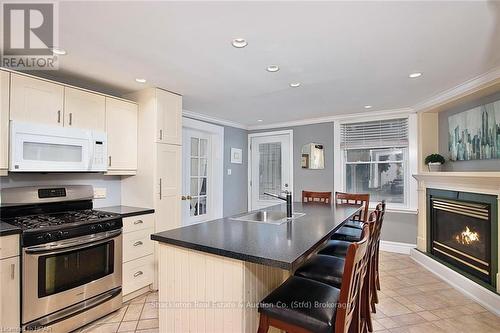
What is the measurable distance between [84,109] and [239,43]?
1.76 m

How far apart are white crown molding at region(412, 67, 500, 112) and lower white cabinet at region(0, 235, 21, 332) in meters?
4.42

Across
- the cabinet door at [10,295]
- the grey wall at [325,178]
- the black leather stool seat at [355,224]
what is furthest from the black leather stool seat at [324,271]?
the grey wall at [325,178]

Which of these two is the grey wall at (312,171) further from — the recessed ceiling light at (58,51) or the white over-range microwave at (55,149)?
the recessed ceiling light at (58,51)

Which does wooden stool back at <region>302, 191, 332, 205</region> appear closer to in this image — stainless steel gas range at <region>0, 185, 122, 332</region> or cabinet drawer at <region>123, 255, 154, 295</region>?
cabinet drawer at <region>123, 255, 154, 295</region>

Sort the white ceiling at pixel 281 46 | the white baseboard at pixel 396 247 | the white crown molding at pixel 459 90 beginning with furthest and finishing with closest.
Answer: the white baseboard at pixel 396 247, the white crown molding at pixel 459 90, the white ceiling at pixel 281 46

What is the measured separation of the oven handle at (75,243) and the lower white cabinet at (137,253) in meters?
0.19

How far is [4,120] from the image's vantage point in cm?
208

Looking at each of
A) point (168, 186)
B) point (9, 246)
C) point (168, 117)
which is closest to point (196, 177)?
point (168, 186)

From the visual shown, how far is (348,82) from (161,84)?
83.2 inches

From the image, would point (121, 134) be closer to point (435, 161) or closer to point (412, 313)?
point (412, 313)

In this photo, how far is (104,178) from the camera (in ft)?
10.2

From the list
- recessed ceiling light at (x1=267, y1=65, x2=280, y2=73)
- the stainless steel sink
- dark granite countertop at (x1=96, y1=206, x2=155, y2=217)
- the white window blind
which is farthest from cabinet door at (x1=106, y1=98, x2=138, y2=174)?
the white window blind

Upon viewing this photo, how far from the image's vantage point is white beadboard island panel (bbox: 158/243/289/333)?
1.37 metres

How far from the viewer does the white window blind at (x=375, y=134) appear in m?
4.27
